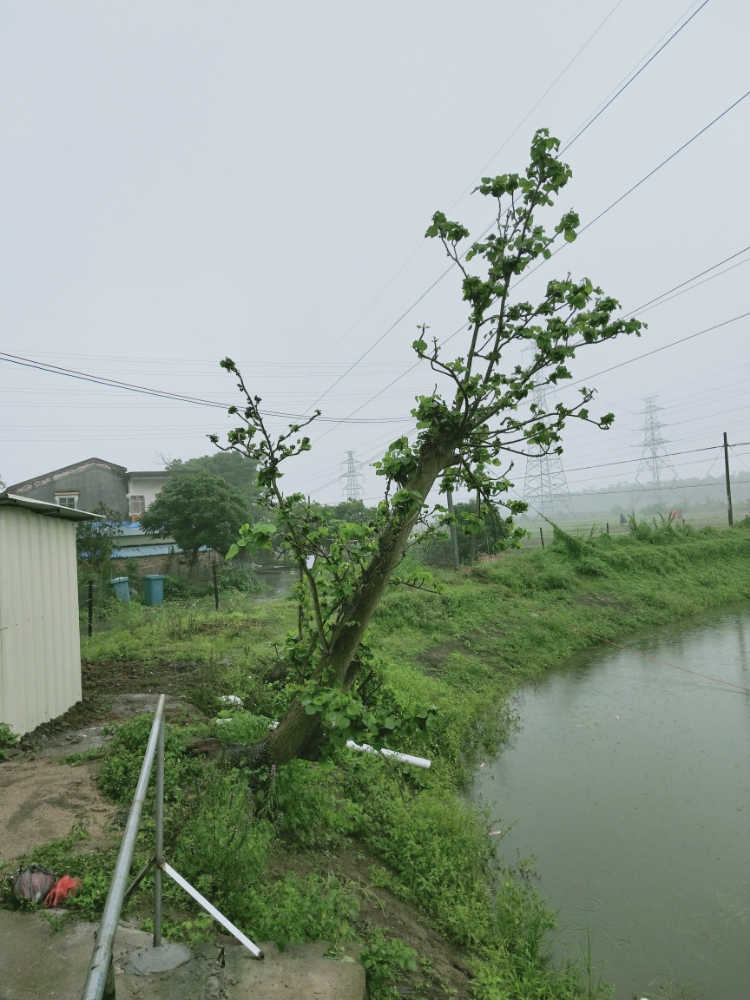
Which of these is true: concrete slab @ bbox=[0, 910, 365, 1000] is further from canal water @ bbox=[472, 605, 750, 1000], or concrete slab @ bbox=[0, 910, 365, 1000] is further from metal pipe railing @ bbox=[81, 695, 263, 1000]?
canal water @ bbox=[472, 605, 750, 1000]

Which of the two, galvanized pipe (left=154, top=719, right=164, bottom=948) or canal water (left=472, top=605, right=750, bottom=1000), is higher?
galvanized pipe (left=154, top=719, right=164, bottom=948)

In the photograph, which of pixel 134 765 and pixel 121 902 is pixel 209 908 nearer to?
pixel 121 902

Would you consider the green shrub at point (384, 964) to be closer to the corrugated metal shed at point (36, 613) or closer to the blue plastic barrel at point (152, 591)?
the corrugated metal shed at point (36, 613)

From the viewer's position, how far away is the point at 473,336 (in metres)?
3.53

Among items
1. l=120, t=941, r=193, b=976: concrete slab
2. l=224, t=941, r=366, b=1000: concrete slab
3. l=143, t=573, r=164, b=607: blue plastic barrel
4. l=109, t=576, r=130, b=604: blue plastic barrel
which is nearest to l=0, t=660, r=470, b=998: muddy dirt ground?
l=224, t=941, r=366, b=1000: concrete slab

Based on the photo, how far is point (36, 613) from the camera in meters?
5.61

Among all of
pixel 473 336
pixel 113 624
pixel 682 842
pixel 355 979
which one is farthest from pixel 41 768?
pixel 113 624

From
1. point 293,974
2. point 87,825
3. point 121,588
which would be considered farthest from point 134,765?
point 121,588

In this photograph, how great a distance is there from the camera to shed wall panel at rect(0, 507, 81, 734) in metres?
5.08

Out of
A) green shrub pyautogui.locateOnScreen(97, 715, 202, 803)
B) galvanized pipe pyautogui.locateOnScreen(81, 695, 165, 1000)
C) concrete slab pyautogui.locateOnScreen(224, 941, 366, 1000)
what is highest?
galvanized pipe pyautogui.locateOnScreen(81, 695, 165, 1000)

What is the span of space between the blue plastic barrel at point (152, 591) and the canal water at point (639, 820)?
9.81 m

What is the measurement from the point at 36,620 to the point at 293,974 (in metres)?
4.10

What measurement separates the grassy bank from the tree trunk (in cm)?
16

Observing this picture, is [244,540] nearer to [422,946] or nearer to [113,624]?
[422,946]
